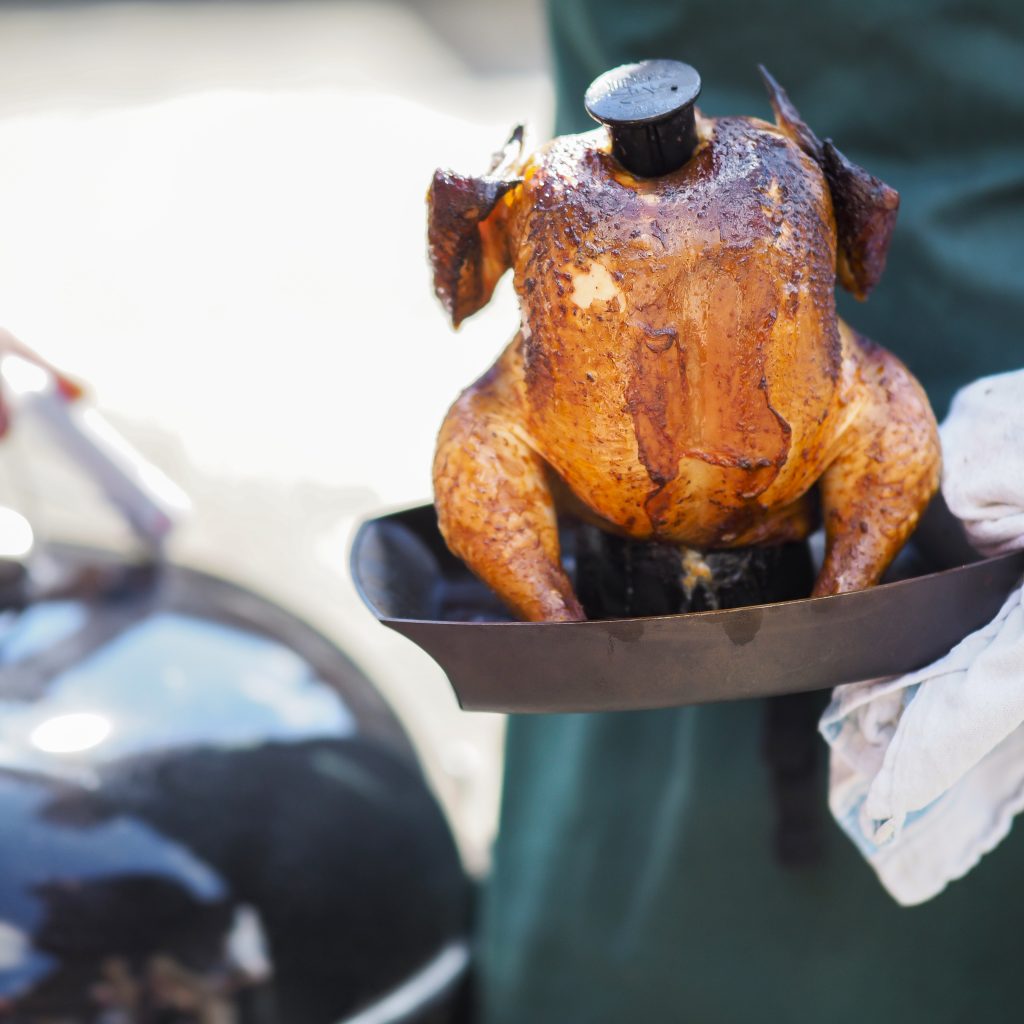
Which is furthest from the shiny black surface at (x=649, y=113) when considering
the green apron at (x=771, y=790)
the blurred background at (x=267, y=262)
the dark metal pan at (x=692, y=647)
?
the blurred background at (x=267, y=262)

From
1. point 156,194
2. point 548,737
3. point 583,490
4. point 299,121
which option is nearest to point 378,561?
point 583,490

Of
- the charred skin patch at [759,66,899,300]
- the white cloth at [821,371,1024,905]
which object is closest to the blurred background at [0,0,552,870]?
the white cloth at [821,371,1024,905]

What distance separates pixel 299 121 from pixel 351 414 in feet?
8.29

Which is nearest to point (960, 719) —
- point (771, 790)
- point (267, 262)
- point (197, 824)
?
point (771, 790)

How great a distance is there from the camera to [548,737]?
1381 millimetres

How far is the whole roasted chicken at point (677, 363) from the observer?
62cm

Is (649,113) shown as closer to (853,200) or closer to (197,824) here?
(853,200)

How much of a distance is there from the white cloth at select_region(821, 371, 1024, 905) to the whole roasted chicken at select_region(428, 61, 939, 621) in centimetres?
6

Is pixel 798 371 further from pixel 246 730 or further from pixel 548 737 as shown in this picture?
pixel 548 737

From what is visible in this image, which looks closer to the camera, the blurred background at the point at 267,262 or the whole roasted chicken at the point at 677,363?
the whole roasted chicken at the point at 677,363

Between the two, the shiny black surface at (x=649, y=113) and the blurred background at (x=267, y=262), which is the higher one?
the shiny black surface at (x=649, y=113)

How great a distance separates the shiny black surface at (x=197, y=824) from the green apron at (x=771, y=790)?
0.16m

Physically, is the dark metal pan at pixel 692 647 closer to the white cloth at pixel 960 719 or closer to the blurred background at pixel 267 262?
the white cloth at pixel 960 719

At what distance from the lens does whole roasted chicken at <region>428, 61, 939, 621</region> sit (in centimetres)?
62
